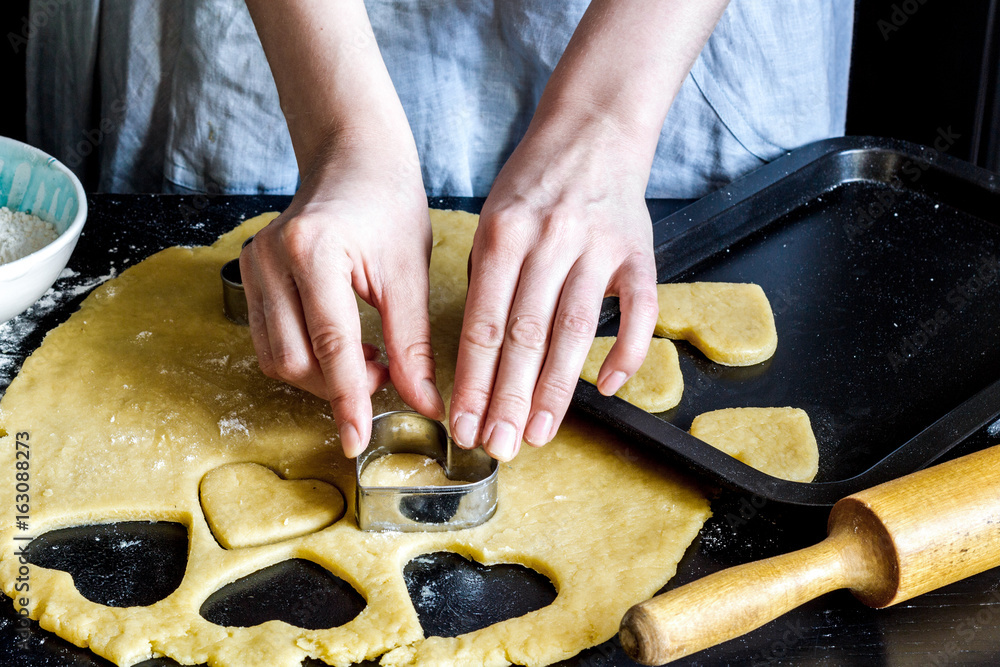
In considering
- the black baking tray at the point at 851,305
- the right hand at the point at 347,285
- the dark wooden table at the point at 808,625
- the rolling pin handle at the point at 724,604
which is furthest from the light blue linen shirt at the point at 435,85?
the rolling pin handle at the point at 724,604

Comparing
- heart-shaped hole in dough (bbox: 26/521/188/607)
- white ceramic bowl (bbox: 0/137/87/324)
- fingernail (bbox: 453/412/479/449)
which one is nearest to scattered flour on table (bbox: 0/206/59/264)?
white ceramic bowl (bbox: 0/137/87/324)

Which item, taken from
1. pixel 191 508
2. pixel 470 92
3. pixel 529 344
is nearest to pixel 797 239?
pixel 470 92

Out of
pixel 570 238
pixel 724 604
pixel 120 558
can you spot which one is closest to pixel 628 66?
pixel 570 238

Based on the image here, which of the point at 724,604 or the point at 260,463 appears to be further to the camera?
the point at 260,463

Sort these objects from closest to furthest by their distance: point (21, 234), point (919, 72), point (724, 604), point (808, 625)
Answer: point (724, 604) < point (808, 625) < point (21, 234) < point (919, 72)

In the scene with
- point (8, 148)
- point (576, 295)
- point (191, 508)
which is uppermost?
point (576, 295)

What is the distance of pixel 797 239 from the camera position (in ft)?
5.08

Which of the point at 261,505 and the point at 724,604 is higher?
the point at 724,604

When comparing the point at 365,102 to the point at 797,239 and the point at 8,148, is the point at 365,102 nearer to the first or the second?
the point at 8,148

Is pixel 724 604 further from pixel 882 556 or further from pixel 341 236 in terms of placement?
pixel 341 236

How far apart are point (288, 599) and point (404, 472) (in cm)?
20

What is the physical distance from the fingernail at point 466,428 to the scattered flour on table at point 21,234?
28.1 inches

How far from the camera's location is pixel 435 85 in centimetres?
159

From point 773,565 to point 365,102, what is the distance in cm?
75
